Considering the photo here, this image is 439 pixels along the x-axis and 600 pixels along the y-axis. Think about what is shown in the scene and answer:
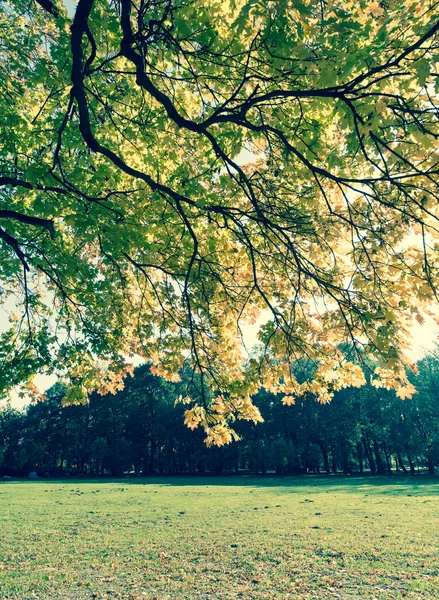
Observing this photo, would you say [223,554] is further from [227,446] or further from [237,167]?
[227,446]

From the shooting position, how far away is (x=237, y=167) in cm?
512

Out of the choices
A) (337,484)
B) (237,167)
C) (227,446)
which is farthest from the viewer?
(227,446)

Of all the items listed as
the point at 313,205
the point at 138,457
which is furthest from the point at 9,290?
the point at 138,457

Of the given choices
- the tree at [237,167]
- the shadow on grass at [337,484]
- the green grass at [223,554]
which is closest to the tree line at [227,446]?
the shadow on grass at [337,484]

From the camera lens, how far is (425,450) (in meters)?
48.9

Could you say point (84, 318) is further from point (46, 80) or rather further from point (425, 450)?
point (425, 450)

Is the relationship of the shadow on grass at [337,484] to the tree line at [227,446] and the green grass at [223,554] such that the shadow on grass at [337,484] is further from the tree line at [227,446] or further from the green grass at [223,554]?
the green grass at [223,554]

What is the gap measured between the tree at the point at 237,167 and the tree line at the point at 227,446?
43.3m

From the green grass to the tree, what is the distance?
3.63 meters

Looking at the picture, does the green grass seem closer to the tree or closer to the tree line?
the tree

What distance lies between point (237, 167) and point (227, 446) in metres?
59.9

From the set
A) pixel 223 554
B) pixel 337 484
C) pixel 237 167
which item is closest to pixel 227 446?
pixel 337 484

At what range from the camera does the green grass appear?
24.9 ft

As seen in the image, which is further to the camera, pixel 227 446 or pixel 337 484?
pixel 227 446
